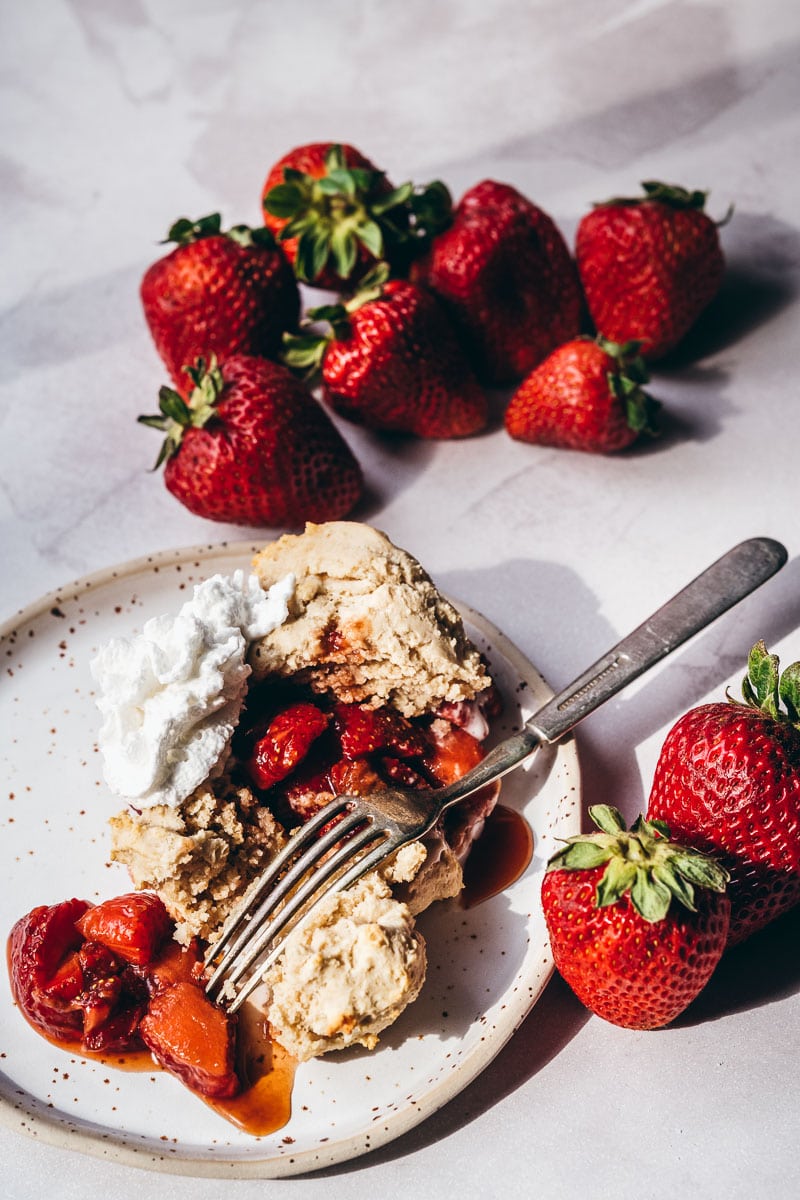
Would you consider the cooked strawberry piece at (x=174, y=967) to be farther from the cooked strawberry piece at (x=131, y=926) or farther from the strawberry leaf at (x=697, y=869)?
the strawberry leaf at (x=697, y=869)

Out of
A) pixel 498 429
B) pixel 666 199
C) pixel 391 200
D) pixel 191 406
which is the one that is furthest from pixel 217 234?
pixel 666 199

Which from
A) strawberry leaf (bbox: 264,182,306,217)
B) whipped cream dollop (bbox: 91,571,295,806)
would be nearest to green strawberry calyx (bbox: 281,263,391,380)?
strawberry leaf (bbox: 264,182,306,217)

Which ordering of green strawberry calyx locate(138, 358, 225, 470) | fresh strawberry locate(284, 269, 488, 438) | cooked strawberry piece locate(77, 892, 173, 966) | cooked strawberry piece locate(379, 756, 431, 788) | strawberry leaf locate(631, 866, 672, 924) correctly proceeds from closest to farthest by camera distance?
strawberry leaf locate(631, 866, 672, 924), cooked strawberry piece locate(77, 892, 173, 966), cooked strawberry piece locate(379, 756, 431, 788), green strawberry calyx locate(138, 358, 225, 470), fresh strawberry locate(284, 269, 488, 438)

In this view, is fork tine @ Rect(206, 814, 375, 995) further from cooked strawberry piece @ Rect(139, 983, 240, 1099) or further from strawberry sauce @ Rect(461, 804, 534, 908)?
strawberry sauce @ Rect(461, 804, 534, 908)

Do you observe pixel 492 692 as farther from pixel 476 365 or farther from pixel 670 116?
pixel 670 116

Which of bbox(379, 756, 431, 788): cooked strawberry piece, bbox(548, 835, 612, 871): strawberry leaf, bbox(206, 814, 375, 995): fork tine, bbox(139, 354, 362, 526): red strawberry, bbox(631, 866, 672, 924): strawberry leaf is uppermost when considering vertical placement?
bbox(139, 354, 362, 526): red strawberry

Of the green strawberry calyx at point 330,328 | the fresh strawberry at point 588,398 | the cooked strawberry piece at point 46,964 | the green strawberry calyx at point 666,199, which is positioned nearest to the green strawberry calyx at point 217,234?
the green strawberry calyx at point 330,328
